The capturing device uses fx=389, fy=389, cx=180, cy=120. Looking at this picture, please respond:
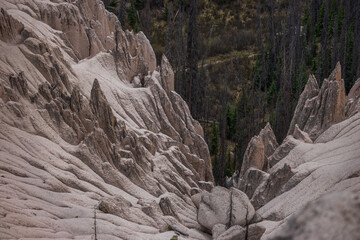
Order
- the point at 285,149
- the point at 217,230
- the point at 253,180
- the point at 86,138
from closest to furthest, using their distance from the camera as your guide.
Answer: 1. the point at 86,138
2. the point at 217,230
3. the point at 253,180
4. the point at 285,149

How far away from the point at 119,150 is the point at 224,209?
421cm

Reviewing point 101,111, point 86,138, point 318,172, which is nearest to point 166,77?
point 101,111

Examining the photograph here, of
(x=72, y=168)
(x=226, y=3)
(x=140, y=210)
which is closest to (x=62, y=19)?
(x=72, y=168)

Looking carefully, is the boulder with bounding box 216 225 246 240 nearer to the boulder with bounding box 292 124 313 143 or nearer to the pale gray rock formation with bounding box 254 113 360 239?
the pale gray rock formation with bounding box 254 113 360 239

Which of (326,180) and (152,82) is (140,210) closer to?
(326,180)

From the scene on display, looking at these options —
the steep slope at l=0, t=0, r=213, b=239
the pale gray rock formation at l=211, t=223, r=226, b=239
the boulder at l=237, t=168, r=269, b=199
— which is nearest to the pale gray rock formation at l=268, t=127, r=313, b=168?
the boulder at l=237, t=168, r=269, b=199

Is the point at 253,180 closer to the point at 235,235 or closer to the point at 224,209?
the point at 224,209

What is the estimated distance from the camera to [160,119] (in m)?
18.3

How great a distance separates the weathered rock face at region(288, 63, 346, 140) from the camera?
1838cm

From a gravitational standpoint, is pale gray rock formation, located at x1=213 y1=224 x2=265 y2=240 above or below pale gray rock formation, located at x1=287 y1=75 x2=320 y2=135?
above

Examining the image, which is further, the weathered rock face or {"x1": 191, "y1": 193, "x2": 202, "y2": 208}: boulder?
the weathered rock face

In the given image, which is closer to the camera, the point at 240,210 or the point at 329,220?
the point at 329,220

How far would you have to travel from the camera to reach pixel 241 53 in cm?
4850

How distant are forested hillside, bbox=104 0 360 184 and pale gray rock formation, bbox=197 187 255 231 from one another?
39.5ft
